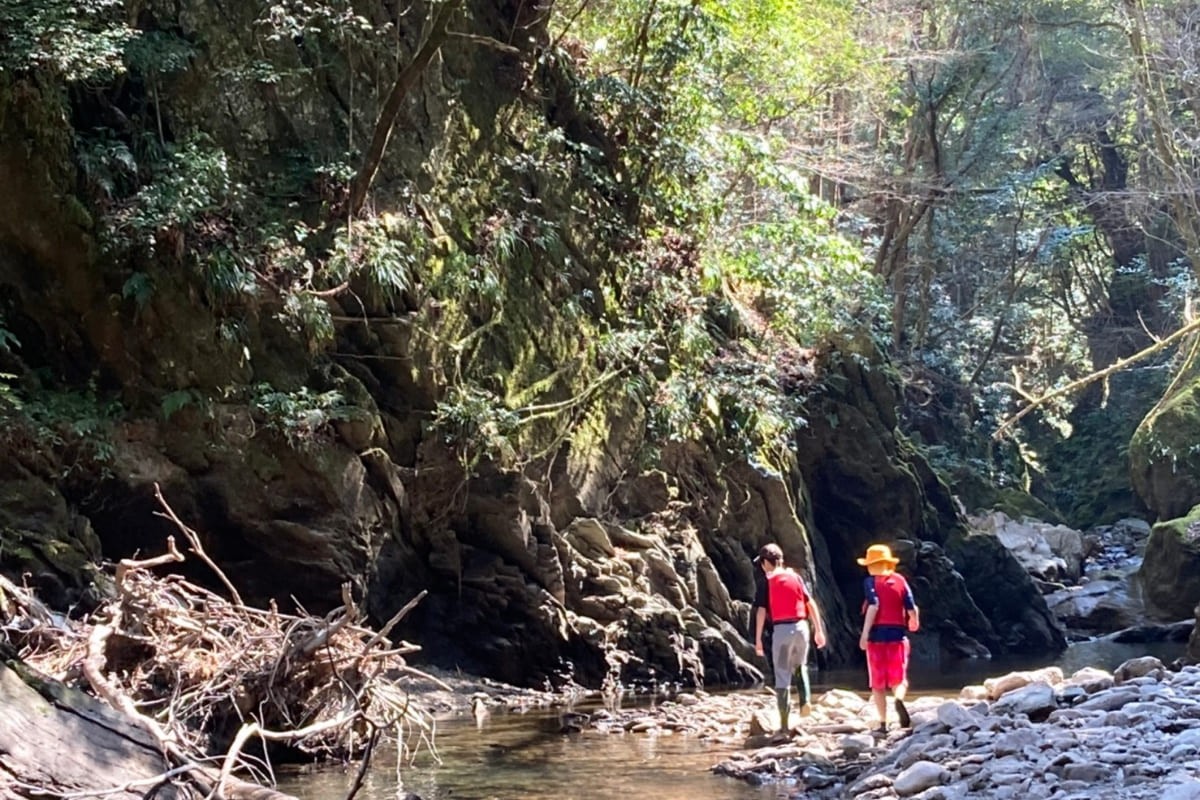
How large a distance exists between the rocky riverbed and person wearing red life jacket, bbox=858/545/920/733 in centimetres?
39

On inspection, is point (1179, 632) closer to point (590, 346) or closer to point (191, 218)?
point (590, 346)

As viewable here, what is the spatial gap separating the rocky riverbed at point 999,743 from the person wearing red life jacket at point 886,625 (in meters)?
0.39

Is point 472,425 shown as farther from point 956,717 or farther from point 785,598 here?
point 956,717

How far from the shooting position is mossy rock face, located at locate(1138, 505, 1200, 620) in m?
22.2

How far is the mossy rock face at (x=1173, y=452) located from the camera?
25609mm

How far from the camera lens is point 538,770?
361 inches

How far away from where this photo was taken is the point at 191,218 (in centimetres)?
1192

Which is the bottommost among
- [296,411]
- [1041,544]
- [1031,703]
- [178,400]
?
[1041,544]

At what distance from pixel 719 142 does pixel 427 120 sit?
532 centimetres

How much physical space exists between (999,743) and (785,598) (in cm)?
269

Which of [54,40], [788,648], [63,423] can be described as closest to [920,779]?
[788,648]

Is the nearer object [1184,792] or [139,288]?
[1184,792]

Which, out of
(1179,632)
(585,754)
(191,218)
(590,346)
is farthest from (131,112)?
(1179,632)

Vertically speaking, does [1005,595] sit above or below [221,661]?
below
